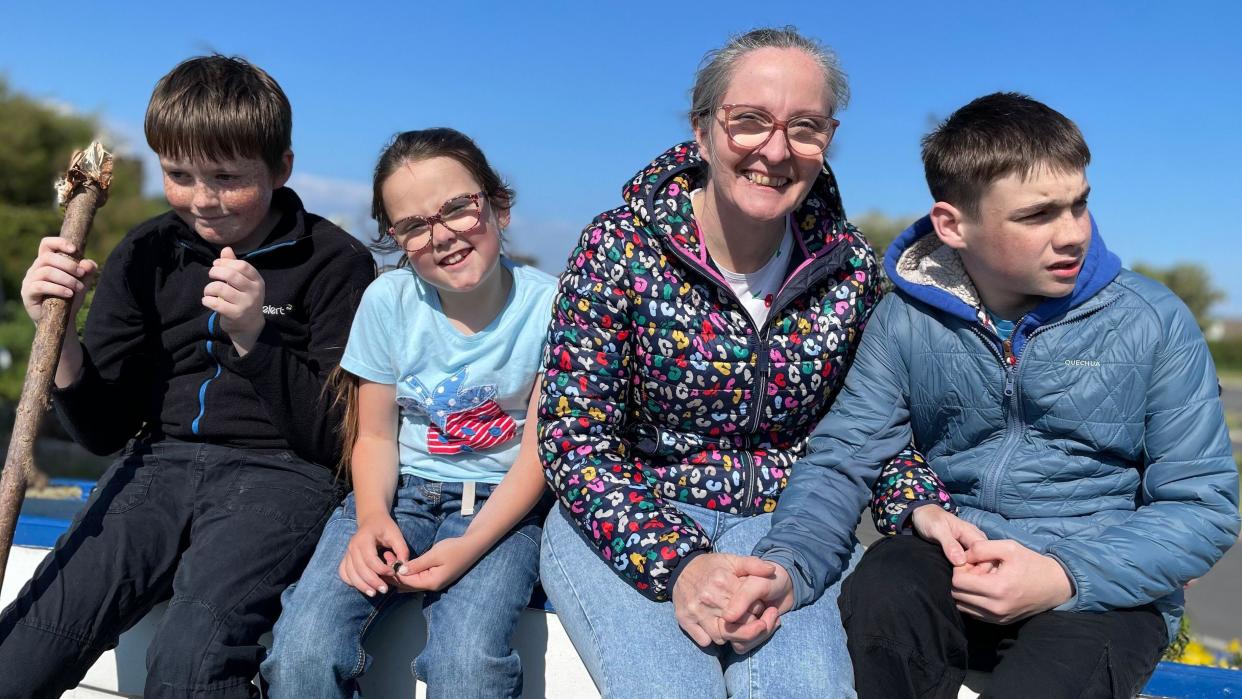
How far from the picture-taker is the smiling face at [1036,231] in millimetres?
2277

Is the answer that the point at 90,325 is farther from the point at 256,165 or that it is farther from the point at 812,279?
the point at 812,279

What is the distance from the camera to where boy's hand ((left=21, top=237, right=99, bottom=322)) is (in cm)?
244

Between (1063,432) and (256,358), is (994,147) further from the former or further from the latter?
(256,358)

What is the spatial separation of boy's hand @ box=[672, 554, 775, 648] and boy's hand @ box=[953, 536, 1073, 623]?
1.49 ft

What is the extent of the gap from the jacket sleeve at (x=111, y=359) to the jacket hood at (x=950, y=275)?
6.99ft

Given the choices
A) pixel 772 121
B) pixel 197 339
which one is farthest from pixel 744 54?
pixel 197 339

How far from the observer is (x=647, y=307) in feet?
8.05

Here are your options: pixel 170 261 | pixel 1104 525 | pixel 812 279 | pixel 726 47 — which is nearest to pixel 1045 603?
pixel 1104 525

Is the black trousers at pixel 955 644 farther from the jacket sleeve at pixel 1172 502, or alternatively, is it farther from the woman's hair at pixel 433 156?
the woman's hair at pixel 433 156

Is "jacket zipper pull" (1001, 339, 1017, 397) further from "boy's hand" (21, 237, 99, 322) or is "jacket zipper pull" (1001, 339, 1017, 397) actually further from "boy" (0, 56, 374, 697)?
"boy's hand" (21, 237, 99, 322)

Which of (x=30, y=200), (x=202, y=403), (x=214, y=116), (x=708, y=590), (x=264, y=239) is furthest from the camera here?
(x=30, y=200)

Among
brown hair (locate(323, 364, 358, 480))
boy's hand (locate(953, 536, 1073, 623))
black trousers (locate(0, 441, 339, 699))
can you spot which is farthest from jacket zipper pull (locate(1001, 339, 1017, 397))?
black trousers (locate(0, 441, 339, 699))

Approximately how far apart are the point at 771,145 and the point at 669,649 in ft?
3.88

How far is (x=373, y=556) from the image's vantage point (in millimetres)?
2340
